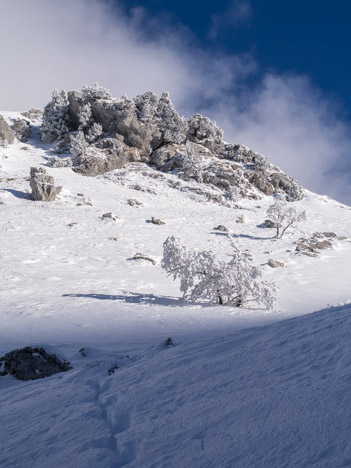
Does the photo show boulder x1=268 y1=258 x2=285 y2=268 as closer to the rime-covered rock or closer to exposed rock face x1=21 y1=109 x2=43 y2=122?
the rime-covered rock

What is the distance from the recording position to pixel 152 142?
1880 inches

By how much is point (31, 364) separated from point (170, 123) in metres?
48.5

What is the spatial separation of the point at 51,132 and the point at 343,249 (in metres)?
48.3

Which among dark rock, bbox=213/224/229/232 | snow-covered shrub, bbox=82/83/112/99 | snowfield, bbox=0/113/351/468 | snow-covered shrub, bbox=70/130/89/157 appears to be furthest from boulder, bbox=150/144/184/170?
snowfield, bbox=0/113/351/468

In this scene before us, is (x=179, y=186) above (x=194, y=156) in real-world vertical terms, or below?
below

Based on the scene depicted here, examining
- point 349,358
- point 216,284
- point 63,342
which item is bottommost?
point 63,342

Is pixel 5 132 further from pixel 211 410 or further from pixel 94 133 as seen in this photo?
pixel 211 410

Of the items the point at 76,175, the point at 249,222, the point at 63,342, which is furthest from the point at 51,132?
the point at 63,342

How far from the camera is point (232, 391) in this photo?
267 cm

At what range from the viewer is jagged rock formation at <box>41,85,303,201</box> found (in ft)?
137

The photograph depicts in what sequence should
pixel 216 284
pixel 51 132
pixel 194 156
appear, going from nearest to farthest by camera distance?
pixel 216 284
pixel 194 156
pixel 51 132

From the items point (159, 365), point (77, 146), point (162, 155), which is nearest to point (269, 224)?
point (162, 155)

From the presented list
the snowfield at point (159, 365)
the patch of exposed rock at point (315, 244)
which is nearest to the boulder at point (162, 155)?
the patch of exposed rock at point (315, 244)

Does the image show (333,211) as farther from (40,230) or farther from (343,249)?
(40,230)
